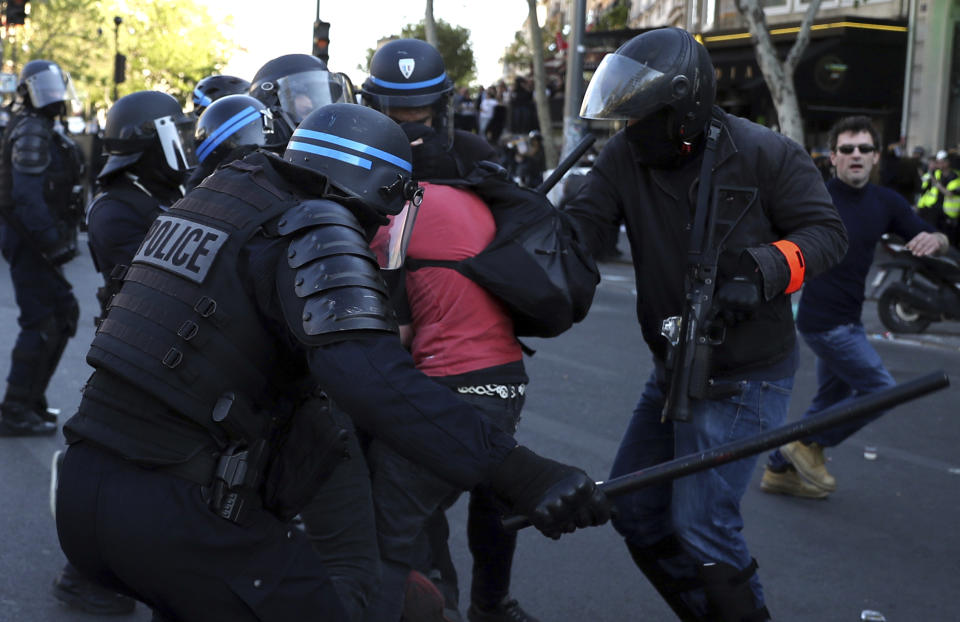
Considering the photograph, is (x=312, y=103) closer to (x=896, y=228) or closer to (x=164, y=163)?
(x=164, y=163)

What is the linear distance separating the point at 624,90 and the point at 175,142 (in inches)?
75.6

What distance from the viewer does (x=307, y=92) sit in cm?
432

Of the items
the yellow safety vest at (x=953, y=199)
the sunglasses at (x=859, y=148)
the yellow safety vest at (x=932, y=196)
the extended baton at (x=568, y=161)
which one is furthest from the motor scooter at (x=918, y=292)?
the extended baton at (x=568, y=161)

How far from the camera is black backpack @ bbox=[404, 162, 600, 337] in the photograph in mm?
3240

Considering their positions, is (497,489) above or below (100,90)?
above

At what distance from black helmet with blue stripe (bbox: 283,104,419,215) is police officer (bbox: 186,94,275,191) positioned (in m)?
1.21

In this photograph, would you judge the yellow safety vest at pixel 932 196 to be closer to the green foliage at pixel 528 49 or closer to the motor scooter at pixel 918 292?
the motor scooter at pixel 918 292

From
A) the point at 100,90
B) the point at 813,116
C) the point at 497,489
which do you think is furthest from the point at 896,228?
the point at 100,90

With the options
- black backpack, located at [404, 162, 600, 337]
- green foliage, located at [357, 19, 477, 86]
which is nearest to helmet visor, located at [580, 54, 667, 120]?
black backpack, located at [404, 162, 600, 337]

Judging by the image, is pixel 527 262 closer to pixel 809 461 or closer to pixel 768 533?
pixel 768 533

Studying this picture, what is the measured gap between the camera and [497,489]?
2.34 metres

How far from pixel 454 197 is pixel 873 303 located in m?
10.8

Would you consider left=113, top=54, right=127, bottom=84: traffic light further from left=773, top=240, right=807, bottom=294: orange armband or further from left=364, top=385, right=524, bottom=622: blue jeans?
left=773, top=240, right=807, bottom=294: orange armband

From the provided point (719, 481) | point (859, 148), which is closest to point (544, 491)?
point (719, 481)
